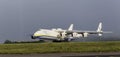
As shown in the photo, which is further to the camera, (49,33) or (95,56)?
(49,33)

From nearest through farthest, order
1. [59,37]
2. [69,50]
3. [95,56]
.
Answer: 1. [95,56]
2. [69,50]
3. [59,37]

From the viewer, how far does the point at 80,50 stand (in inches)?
1164

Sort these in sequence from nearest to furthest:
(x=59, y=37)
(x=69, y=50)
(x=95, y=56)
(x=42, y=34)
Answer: (x=95, y=56) < (x=69, y=50) < (x=42, y=34) < (x=59, y=37)

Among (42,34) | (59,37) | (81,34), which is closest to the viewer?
(42,34)

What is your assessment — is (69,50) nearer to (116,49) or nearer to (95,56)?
(116,49)

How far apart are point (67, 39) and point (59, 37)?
2175 mm

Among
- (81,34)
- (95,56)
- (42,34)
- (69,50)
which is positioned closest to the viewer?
(95,56)

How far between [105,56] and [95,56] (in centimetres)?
68

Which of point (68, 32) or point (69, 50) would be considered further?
point (68, 32)

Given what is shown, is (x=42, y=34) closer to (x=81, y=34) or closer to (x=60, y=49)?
(x=81, y=34)

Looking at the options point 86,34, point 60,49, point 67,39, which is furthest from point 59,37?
point 60,49

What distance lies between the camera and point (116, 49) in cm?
2975

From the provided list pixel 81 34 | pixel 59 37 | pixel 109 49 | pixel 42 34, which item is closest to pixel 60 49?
pixel 109 49

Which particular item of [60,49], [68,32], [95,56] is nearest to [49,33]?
[68,32]
